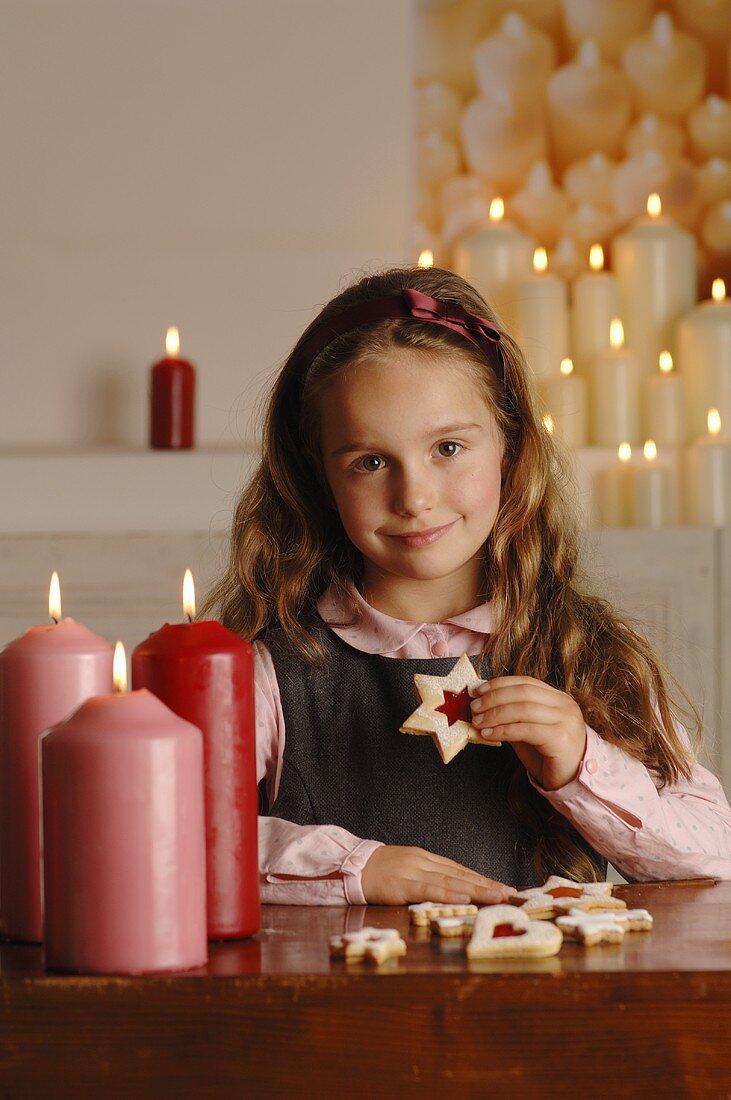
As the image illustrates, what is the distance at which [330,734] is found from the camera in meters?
1.41

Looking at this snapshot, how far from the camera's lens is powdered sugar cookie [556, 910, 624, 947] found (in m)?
0.72

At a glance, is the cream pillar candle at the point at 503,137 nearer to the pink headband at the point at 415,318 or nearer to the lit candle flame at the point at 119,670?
the pink headband at the point at 415,318

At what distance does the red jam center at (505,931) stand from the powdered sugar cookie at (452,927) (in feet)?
0.08

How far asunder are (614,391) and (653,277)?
0.89 feet

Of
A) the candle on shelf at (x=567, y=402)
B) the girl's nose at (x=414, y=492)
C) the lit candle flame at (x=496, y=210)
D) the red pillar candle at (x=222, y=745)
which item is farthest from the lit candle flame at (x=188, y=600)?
the lit candle flame at (x=496, y=210)

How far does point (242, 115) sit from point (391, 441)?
174cm

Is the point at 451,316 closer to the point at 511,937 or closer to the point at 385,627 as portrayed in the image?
the point at 385,627

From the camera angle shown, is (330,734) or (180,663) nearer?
(180,663)

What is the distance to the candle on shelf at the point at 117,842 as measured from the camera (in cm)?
65

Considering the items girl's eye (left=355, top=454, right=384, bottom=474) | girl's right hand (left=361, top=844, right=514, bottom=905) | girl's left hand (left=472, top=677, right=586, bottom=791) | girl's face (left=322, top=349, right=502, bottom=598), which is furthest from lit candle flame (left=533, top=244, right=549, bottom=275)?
girl's right hand (left=361, top=844, right=514, bottom=905)

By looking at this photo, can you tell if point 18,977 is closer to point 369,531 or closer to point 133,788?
point 133,788

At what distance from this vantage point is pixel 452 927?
0.75 metres

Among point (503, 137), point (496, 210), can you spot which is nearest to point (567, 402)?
point (496, 210)

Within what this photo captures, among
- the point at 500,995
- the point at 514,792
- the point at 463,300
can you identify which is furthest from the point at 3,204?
the point at 500,995
